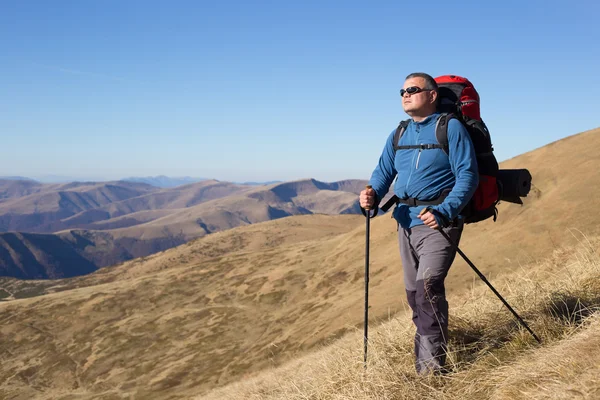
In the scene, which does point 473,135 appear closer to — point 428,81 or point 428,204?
point 428,81

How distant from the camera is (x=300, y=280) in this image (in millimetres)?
31672

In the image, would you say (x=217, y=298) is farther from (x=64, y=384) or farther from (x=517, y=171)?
(x=517, y=171)

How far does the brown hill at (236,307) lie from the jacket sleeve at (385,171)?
8539 mm

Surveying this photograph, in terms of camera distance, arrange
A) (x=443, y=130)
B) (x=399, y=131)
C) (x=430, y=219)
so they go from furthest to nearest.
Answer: (x=399, y=131) → (x=443, y=130) → (x=430, y=219)

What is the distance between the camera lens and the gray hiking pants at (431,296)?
437 cm

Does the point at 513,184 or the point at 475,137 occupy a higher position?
the point at 475,137

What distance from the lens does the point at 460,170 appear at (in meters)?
4.21

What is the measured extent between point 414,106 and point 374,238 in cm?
2703

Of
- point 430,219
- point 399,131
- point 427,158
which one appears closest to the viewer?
point 430,219

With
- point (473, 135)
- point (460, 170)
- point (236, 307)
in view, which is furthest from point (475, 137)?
point (236, 307)

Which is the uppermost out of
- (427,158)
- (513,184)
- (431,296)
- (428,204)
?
(427,158)

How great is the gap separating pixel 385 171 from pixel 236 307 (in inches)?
1053

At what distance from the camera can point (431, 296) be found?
4.39m

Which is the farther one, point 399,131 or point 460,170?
point 399,131
